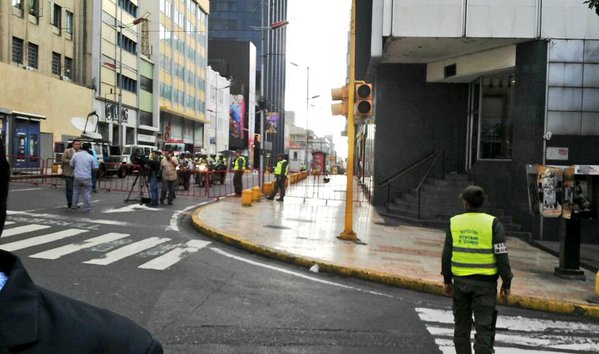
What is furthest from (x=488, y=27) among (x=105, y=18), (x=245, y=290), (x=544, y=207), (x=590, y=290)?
(x=105, y=18)

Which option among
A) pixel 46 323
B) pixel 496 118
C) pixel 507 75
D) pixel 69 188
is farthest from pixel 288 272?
pixel 507 75

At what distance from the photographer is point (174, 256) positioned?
28.7 feet

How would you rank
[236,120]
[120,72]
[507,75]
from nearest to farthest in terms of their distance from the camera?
[507,75]
[120,72]
[236,120]

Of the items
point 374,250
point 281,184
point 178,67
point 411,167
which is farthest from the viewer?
point 178,67

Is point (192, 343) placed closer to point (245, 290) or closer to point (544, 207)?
point (245, 290)

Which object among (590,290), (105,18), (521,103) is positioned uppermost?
(105,18)

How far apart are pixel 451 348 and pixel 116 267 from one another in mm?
4895

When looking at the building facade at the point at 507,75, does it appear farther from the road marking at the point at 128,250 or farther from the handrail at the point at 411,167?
the road marking at the point at 128,250

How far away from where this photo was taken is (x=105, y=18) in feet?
140

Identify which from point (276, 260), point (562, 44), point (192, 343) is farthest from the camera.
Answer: point (562, 44)

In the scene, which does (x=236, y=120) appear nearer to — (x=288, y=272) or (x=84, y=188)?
(x=84, y=188)

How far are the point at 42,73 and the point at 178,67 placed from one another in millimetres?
28613

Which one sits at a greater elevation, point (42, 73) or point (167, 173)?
point (42, 73)

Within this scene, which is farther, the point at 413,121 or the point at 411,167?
the point at 413,121
